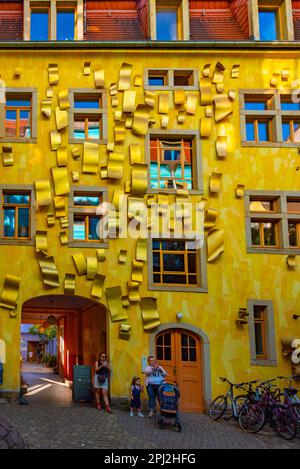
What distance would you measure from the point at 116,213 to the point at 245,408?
22.9 ft

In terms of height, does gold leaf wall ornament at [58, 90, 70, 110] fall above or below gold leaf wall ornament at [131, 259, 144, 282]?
above

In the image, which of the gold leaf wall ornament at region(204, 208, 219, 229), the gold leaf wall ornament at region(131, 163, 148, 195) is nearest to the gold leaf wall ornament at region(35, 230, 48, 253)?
the gold leaf wall ornament at region(131, 163, 148, 195)

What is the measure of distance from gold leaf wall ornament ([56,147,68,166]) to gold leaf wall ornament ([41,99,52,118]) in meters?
1.22

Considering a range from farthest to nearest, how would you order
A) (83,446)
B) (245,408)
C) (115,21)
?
1. (115,21)
2. (245,408)
3. (83,446)

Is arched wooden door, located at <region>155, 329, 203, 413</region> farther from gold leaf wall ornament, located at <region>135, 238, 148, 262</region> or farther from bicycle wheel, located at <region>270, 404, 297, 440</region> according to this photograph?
bicycle wheel, located at <region>270, 404, 297, 440</region>

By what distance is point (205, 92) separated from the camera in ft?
64.8

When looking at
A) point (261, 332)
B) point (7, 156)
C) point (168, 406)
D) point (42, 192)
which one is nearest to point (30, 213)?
point (42, 192)

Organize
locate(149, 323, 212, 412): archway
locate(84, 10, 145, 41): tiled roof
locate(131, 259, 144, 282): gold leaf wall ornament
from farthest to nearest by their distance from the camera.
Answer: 1. locate(84, 10, 145, 41): tiled roof
2. locate(131, 259, 144, 282): gold leaf wall ornament
3. locate(149, 323, 212, 412): archway

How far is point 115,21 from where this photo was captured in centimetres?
2125

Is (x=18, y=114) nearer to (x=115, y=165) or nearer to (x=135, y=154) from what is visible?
(x=115, y=165)

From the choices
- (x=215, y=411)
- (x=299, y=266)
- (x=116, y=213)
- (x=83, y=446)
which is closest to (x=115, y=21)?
(x=116, y=213)

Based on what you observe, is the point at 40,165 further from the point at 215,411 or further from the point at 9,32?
the point at 215,411

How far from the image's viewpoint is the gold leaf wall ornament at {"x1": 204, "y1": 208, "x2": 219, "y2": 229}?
745 inches

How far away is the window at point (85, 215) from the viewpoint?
62.0ft
